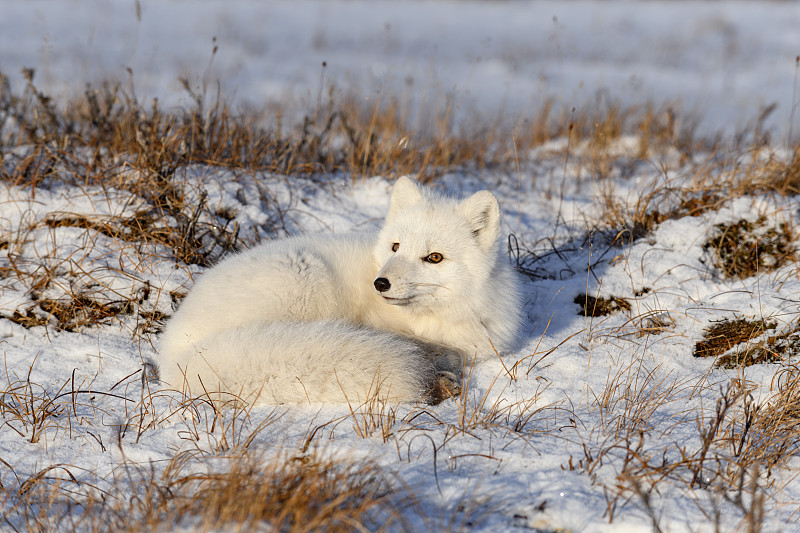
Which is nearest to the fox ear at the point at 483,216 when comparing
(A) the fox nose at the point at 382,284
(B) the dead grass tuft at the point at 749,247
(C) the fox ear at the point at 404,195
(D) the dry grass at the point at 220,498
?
(C) the fox ear at the point at 404,195

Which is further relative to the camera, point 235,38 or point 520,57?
point 235,38

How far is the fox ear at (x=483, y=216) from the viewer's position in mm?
3078

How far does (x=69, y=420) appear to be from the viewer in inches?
99.3

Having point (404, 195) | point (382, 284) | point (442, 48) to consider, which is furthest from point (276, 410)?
point (442, 48)

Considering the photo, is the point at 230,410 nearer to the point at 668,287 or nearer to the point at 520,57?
the point at 668,287

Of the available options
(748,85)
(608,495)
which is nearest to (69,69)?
(608,495)

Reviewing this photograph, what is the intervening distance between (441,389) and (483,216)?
95 cm

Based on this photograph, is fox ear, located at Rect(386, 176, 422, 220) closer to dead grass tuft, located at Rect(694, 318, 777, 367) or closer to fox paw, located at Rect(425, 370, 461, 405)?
fox paw, located at Rect(425, 370, 461, 405)

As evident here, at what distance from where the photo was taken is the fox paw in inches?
109

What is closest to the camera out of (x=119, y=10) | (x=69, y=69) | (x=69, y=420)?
(x=69, y=420)

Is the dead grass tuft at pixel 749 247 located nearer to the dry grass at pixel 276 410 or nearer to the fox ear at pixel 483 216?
the dry grass at pixel 276 410

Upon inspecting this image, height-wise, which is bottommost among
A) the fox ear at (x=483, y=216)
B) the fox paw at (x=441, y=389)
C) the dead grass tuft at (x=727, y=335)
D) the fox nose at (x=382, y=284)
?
the fox paw at (x=441, y=389)

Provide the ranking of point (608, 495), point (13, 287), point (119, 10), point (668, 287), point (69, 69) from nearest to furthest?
point (608, 495) < point (13, 287) < point (668, 287) < point (69, 69) < point (119, 10)

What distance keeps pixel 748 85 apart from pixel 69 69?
1433 centimetres
